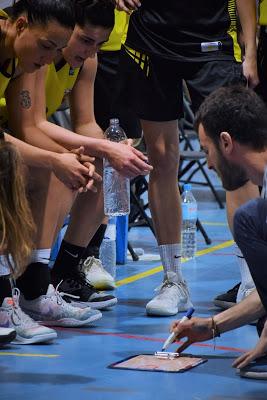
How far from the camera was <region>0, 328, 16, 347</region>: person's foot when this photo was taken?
4.11 metres

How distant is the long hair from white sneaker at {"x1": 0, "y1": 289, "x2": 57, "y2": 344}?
30.7 inches

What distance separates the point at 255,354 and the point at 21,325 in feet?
3.50

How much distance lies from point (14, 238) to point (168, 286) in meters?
1.61

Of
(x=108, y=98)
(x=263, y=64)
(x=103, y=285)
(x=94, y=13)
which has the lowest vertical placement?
(x=103, y=285)

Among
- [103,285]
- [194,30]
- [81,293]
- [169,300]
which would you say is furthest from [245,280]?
[194,30]

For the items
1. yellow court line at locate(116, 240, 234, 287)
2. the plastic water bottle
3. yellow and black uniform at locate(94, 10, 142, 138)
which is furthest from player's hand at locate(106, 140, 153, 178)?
the plastic water bottle

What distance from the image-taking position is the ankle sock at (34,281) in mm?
4566

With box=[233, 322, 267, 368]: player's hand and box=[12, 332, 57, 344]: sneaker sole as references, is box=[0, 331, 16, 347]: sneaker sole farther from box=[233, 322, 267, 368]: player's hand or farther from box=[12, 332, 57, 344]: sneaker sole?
box=[233, 322, 267, 368]: player's hand

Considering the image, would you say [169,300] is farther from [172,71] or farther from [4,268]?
[172,71]

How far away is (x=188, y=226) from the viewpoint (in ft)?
23.3

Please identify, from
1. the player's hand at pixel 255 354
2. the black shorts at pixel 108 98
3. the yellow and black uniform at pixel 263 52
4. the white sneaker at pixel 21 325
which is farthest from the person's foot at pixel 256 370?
the black shorts at pixel 108 98

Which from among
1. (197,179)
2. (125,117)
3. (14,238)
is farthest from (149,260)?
(197,179)

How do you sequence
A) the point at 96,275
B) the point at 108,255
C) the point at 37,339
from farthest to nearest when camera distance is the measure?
the point at 108,255 → the point at 96,275 → the point at 37,339

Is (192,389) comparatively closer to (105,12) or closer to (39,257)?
(39,257)
